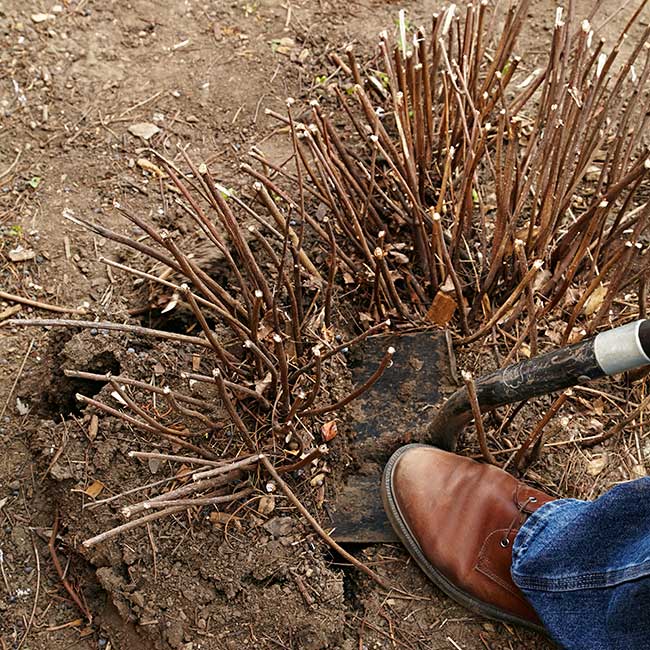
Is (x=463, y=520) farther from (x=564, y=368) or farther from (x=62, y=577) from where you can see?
(x=62, y=577)

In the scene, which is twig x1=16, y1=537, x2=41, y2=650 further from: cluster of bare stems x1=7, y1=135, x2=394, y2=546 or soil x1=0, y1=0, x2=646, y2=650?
cluster of bare stems x1=7, y1=135, x2=394, y2=546

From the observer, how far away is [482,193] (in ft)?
7.88

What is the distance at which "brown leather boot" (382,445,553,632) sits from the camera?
1733mm

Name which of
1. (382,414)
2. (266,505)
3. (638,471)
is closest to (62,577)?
(266,505)

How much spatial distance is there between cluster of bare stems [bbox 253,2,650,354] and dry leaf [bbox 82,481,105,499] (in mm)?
884

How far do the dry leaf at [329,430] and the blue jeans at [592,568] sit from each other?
52cm

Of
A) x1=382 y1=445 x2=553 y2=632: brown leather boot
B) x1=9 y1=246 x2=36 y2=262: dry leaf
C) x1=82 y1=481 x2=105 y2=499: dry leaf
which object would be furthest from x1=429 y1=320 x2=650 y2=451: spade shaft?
x1=9 y1=246 x2=36 y2=262: dry leaf

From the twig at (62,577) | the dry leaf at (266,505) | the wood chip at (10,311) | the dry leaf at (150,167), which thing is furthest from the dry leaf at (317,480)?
the dry leaf at (150,167)

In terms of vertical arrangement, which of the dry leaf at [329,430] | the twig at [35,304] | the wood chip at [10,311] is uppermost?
the twig at [35,304]

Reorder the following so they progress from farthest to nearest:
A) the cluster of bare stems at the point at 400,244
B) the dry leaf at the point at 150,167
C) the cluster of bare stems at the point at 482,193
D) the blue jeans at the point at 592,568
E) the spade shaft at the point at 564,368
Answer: the dry leaf at the point at 150,167, the cluster of bare stems at the point at 482,193, the cluster of bare stems at the point at 400,244, the blue jeans at the point at 592,568, the spade shaft at the point at 564,368

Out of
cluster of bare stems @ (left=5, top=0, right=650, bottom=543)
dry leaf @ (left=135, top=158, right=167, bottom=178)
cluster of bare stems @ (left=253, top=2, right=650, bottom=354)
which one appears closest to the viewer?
cluster of bare stems @ (left=5, top=0, right=650, bottom=543)

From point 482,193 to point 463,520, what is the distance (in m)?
1.10

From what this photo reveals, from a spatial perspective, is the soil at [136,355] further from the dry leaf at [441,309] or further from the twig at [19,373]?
the dry leaf at [441,309]

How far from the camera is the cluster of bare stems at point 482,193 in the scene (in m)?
1.88
